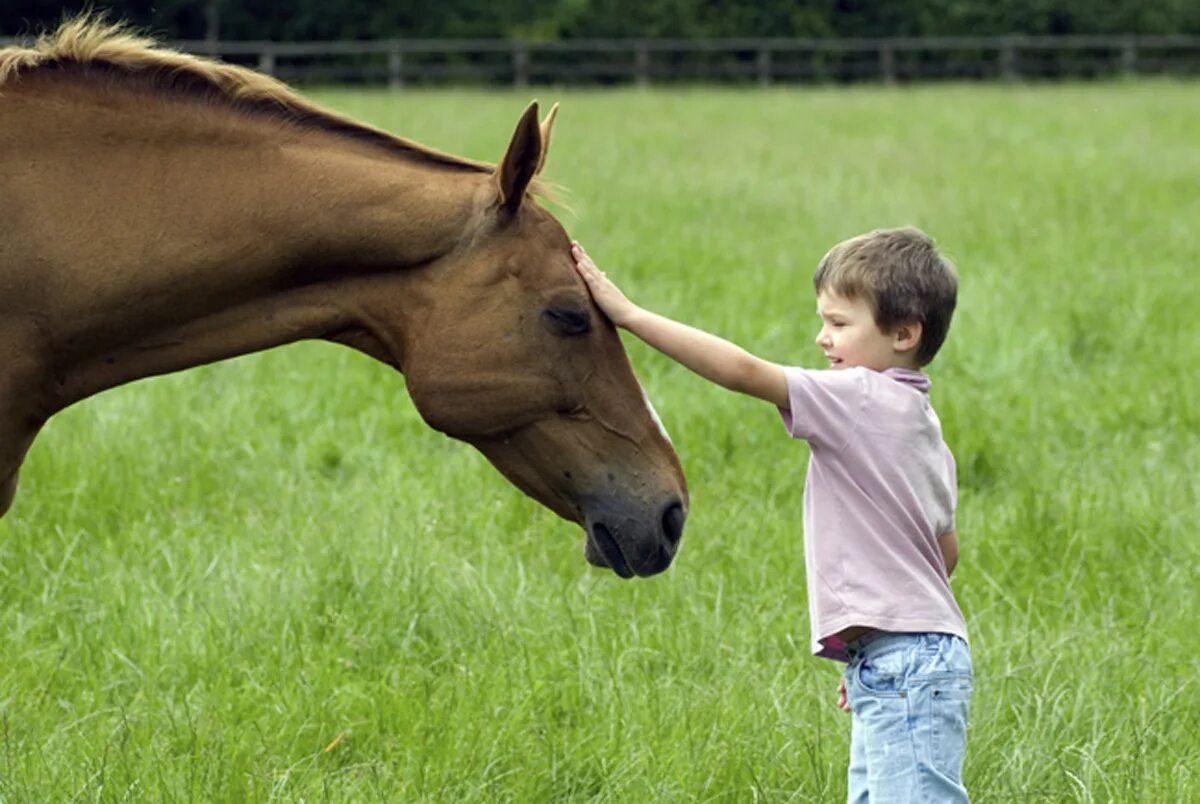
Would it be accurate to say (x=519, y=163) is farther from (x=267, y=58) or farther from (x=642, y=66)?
(x=642, y=66)

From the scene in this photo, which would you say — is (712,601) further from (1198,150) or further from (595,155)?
(1198,150)

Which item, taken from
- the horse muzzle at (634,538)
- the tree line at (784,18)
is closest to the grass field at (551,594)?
the horse muzzle at (634,538)

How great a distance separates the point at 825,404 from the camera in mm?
2572

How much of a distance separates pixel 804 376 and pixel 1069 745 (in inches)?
49.6

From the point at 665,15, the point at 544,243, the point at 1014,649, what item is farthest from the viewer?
the point at 665,15

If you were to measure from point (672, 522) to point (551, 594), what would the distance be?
131 centimetres

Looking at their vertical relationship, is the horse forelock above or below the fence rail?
below

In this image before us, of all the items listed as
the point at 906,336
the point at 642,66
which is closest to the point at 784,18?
the point at 642,66

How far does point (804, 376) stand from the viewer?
8.46 feet

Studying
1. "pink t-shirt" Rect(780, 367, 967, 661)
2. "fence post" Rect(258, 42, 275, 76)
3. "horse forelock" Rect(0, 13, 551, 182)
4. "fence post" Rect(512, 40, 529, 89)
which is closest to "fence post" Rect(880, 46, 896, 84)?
"fence post" Rect(512, 40, 529, 89)

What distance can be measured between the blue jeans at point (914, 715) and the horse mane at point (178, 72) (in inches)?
47.6

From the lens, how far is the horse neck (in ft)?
9.73

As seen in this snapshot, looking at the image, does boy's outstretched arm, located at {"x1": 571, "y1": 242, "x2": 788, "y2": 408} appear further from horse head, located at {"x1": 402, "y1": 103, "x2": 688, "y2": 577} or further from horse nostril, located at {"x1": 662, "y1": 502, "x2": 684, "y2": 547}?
horse nostril, located at {"x1": 662, "y1": 502, "x2": 684, "y2": 547}

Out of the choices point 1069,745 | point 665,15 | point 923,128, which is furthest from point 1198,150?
point 665,15
